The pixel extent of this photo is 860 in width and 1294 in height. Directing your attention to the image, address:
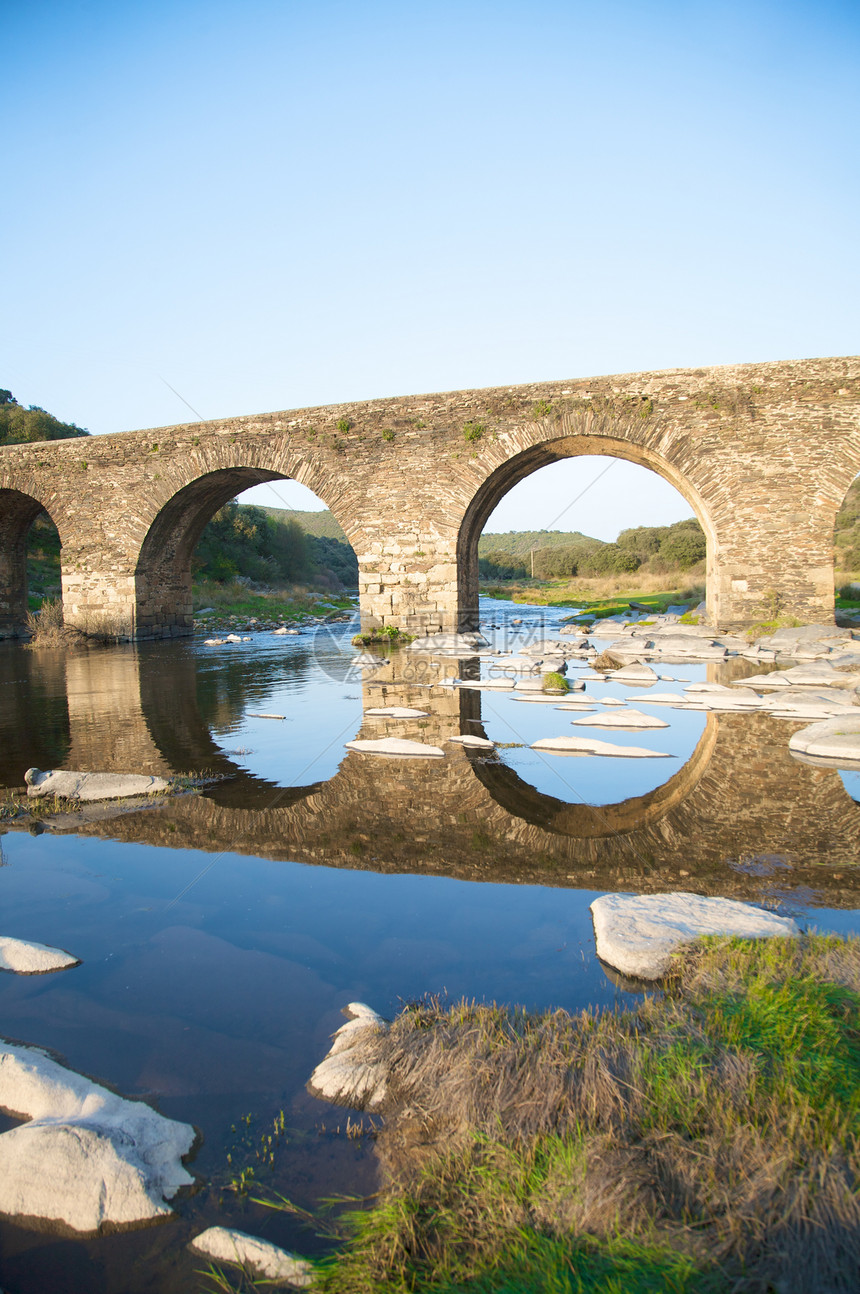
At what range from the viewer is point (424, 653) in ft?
42.8

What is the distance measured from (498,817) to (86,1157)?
2.64 metres

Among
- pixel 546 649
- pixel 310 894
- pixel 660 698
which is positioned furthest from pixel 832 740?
pixel 546 649

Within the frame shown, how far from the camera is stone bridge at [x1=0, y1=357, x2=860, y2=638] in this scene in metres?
12.9

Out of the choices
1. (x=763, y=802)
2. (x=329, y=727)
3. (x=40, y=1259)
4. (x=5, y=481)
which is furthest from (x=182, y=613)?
(x=40, y=1259)

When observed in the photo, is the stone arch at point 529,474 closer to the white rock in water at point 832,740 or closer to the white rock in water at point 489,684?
the white rock in water at point 489,684

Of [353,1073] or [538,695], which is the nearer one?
[353,1073]

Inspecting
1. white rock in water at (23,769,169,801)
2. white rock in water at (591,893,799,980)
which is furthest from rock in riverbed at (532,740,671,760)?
white rock in water at (23,769,169,801)

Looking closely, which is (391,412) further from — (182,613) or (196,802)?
(196,802)

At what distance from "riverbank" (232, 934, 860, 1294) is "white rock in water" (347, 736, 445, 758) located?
11.2 feet

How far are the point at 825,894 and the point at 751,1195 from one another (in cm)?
189

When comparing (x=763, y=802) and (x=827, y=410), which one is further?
(x=827, y=410)

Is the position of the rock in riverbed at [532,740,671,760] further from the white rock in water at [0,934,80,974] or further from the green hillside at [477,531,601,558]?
the green hillside at [477,531,601,558]

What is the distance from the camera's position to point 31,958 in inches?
97.5

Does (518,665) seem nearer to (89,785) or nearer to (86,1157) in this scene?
(89,785)
